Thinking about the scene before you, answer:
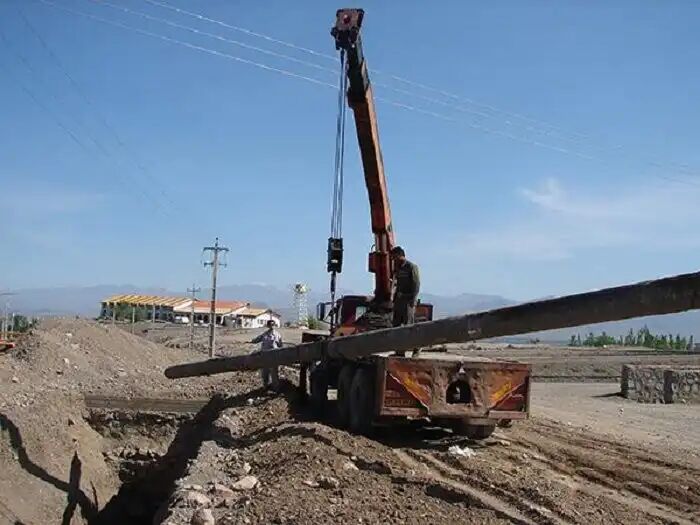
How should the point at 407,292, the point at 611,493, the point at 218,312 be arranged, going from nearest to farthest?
the point at 611,493 < the point at 407,292 < the point at 218,312

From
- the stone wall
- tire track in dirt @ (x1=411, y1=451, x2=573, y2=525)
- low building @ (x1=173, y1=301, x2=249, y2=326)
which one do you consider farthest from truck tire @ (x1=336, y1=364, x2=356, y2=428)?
low building @ (x1=173, y1=301, x2=249, y2=326)

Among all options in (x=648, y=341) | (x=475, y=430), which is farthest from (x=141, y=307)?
→ (x=475, y=430)

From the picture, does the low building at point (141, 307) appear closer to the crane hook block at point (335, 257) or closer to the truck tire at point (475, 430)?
the crane hook block at point (335, 257)

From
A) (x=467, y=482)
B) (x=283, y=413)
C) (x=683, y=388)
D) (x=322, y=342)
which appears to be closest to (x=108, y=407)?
(x=283, y=413)

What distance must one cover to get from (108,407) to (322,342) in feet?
20.5

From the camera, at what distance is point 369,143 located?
15.3 metres

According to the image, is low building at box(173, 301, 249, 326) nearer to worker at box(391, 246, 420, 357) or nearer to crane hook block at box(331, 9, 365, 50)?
crane hook block at box(331, 9, 365, 50)

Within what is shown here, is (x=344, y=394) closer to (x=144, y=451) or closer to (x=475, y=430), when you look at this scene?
(x=475, y=430)

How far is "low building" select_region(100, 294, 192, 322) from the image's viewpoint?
84944 mm

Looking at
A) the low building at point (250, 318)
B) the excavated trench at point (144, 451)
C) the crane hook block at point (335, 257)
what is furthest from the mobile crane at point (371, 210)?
the low building at point (250, 318)

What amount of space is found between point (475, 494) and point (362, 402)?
4.02m

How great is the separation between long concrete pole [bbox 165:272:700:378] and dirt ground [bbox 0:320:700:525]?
1.51 metres

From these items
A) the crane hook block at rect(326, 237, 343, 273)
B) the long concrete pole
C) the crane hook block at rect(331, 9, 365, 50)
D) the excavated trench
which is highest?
the crane hook block at rect(331, 9, 365, 50)

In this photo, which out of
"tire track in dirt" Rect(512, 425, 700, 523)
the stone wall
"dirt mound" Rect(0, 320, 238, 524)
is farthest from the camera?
the stone wall
